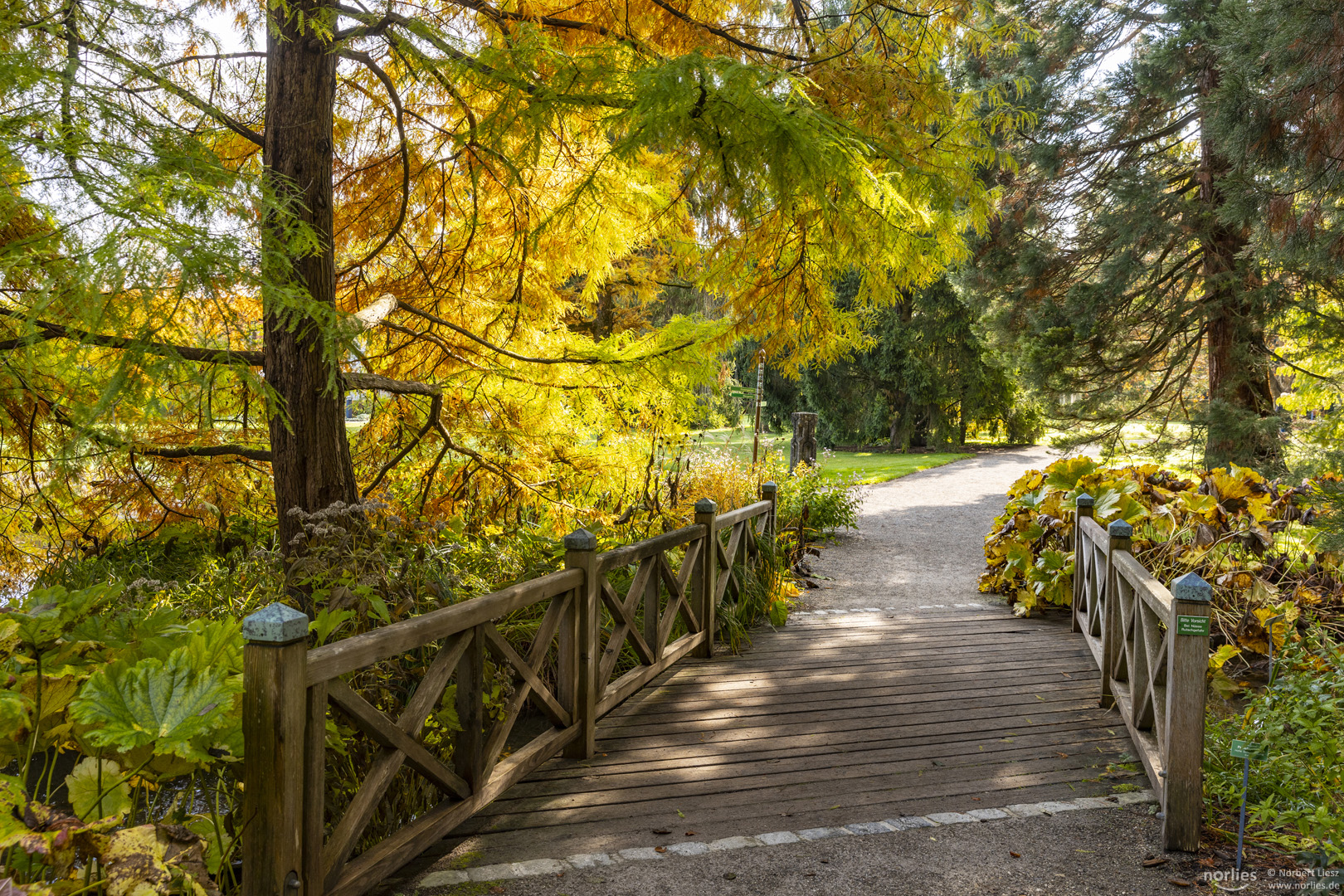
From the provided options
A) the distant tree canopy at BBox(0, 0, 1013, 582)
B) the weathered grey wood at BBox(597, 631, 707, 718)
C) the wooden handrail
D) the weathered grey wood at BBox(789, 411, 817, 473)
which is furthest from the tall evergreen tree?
the weathered grey wood at BBox(597, 631, 707, 718)

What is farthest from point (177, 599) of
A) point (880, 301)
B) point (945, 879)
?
point (880, 301)

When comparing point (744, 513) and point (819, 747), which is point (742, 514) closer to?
point (744, 513)

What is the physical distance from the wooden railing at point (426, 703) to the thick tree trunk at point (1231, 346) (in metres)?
8.02

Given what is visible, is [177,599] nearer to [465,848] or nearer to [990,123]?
[465,848]

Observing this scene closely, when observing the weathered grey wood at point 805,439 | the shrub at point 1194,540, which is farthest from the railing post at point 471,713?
the weathered grey wood at point 805,439

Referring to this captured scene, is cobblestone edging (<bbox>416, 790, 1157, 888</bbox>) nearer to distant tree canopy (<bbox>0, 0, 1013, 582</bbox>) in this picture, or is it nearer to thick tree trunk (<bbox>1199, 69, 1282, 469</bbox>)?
distant tree canopy (<bbox>0, 0, 1013, 582</bbox>)

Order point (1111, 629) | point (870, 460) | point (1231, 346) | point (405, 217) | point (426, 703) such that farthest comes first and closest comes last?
1. point (870, 460)
2. point (1231, 346)
3. point (405, 217)
4. point (1111, 629)
5. point (426, 703)

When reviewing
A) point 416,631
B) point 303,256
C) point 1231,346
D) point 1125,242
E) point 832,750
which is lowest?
point 832,750

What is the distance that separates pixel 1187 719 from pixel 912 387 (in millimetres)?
21184

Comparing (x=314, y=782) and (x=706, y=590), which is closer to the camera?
(x=314, y=782)

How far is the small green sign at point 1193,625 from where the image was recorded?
10.2 feet

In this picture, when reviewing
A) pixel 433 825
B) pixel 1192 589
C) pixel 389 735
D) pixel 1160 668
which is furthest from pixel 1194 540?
pixel 389 735

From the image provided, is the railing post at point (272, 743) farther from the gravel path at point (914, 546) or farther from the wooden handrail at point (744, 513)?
the gravel path at point (914, 546)

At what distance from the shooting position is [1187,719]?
313 centimetres
